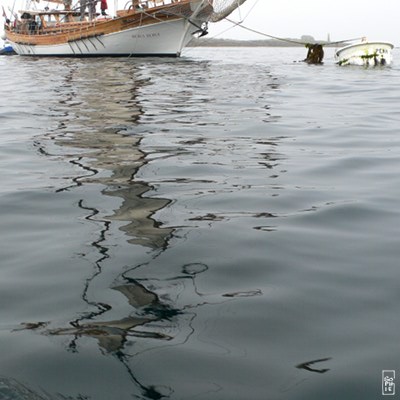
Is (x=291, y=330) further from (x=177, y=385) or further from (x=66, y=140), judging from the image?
(x=66, y=140)

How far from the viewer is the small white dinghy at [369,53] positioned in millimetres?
25125

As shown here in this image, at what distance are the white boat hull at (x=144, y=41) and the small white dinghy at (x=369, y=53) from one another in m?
15.2

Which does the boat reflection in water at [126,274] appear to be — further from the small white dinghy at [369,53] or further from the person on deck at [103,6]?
the person on deck at [103,6]

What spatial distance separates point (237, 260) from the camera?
323 centimetres

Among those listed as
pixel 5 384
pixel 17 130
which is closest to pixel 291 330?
pixel 5 384

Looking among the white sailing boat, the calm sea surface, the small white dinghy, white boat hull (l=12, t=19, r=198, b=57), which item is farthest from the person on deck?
the calm sea surface

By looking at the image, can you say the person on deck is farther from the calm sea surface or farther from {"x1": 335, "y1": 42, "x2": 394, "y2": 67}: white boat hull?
the calm sea surface

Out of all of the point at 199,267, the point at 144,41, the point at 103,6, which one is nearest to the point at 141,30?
the point at 144,41

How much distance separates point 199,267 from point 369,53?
80.5 feet

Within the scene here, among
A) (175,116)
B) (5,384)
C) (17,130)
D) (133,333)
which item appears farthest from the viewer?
(175,116)

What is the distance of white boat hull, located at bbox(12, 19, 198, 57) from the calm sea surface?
32.1 meters

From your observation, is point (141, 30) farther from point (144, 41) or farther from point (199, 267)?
point (199, 267)

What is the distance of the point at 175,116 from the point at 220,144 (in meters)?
2.83

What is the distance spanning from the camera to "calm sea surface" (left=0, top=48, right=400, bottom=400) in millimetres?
2082
